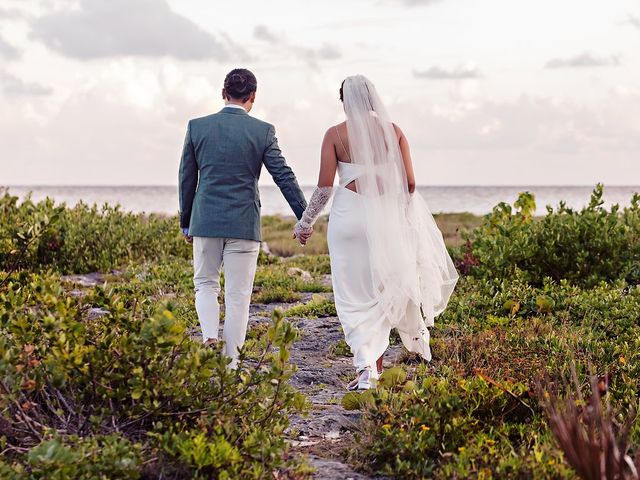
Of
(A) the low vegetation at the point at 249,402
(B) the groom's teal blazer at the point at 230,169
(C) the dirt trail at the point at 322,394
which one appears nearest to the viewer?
(A) the low vegetation at the point at 249,402

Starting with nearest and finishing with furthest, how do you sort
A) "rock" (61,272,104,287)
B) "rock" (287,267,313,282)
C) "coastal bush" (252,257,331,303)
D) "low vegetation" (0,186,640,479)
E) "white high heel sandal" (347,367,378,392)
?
"low vegetation" (0,186,640,479) < "white high heel sandal" (347,367,378,392) < "coastal bush" (252,257,331,303) < "rock" (61,272,104,287) < "rock" (287,267,313,282)

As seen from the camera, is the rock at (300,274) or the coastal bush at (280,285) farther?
the rock at (300,274)

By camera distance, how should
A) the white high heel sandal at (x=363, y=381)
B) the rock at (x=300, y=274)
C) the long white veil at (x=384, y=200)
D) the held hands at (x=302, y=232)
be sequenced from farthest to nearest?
the rock at (x=300, y=274) < the held hands at (x=302, y=232) < the long white veil at (x=384, y=200) < the white high heel sandal at (x=363, y=381)

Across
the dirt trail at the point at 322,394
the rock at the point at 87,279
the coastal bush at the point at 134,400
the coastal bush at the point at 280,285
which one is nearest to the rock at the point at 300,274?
the coastal bush at the point at 280,285

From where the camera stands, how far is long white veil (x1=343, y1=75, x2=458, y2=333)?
23.6 feet

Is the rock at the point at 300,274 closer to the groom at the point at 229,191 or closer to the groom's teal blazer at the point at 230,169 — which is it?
the groom at the point at 229,191

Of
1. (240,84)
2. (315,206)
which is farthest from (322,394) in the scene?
(240,84)

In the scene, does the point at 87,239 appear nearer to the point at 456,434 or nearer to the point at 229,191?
the point at 229,191

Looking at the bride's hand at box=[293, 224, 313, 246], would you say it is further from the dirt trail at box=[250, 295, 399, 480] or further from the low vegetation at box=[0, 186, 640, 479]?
the low vegetation at box=[0, 186, 640, 479]

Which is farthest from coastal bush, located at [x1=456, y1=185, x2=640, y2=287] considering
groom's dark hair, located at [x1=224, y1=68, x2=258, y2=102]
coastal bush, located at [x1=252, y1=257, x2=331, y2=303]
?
groom's dark hair, located at [x1=224, y1=68, x2=258, y2=102]

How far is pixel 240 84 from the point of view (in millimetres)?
7121

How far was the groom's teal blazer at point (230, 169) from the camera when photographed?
7.09 m

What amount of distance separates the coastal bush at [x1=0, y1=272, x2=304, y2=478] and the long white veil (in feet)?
7.60

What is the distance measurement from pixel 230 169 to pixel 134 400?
264 centimetres
